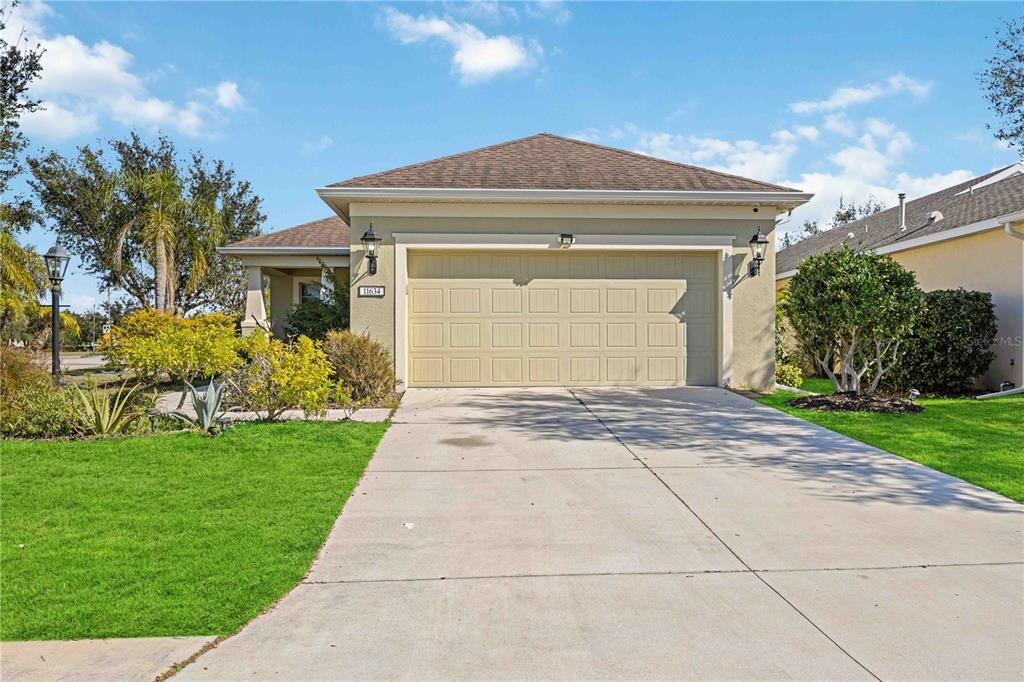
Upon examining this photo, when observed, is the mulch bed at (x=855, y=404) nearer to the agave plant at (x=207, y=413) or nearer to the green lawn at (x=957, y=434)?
the green lawn at (x=957, y=434)

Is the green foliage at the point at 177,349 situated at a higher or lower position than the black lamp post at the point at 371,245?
lower

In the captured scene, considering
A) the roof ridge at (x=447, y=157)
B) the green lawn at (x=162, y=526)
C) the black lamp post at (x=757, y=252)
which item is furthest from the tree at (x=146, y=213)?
the black lamp post at (x=757, y=252)

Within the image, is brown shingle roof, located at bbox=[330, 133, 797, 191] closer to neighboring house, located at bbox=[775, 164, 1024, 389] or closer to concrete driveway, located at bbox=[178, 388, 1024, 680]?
neighboring house, located at bbox=[775, 164, 1024, 389]

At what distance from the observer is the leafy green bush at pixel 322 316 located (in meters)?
13.1

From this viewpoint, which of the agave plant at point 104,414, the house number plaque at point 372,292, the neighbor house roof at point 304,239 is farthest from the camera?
the neighbor house roof at point 304,239

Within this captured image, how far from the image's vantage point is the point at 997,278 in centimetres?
1269

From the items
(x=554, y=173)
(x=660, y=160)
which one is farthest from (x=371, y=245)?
(x=660, y=160)

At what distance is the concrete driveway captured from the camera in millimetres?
2883

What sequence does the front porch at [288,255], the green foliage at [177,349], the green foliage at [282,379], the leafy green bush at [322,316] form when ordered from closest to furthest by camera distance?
the green foliage at [282,379] < the green foliage at [177,349] < the leafy green bush at [322,316] < the front porch at [288,255]

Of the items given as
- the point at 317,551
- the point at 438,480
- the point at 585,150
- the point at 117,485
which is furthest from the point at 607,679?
the point at 585,150

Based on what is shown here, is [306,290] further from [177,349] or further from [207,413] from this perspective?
[207,413]

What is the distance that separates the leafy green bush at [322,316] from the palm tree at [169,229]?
339 inches

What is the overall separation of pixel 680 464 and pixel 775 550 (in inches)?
91.5

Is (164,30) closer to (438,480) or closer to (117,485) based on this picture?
(117,485)
